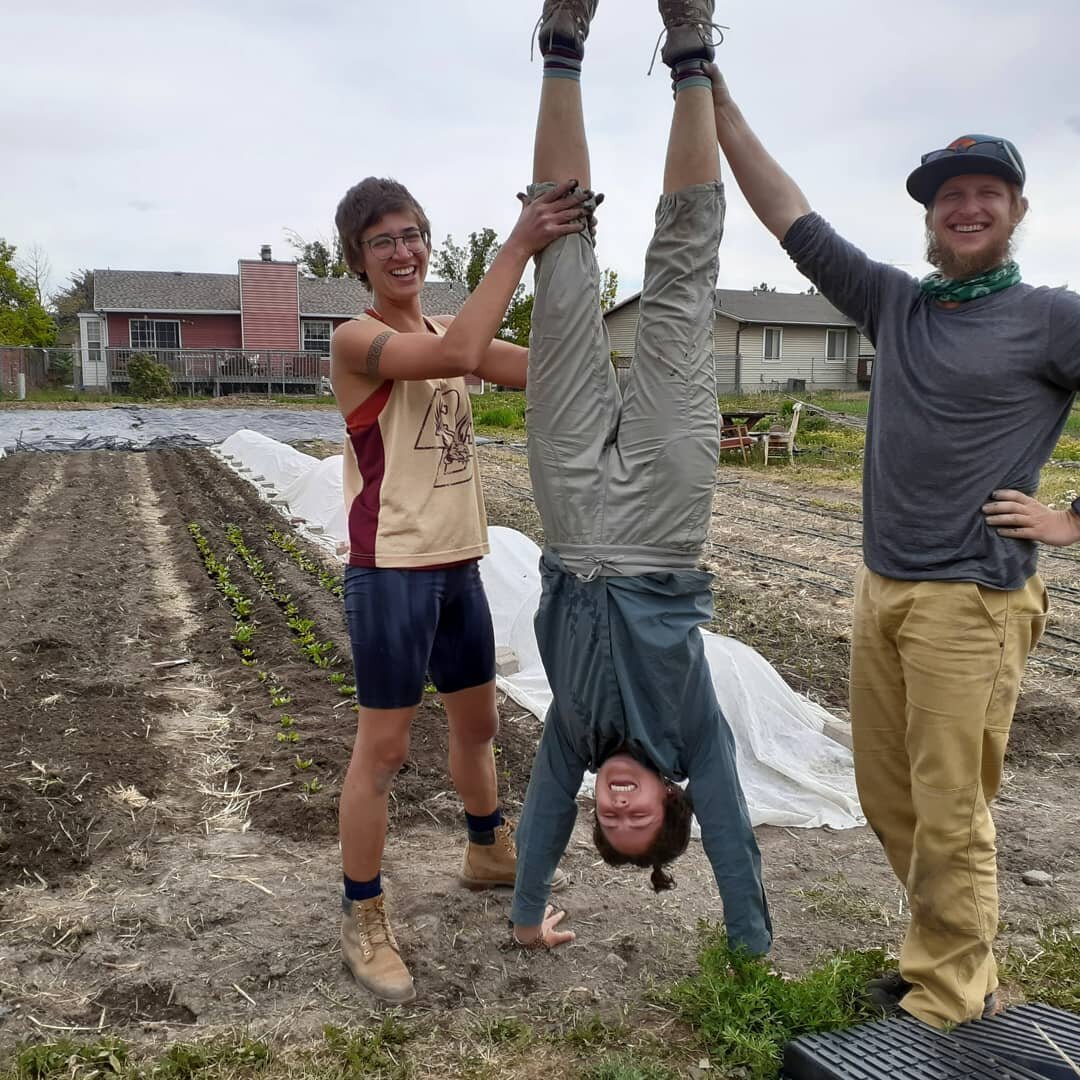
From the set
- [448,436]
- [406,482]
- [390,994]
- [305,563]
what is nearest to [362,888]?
[390,994]

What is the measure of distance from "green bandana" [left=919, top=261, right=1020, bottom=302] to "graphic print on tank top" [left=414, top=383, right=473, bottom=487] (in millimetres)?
1311

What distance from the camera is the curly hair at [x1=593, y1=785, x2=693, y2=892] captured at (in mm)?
2545

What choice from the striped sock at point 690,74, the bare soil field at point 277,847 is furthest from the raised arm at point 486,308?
the bare soil field at point 277,847

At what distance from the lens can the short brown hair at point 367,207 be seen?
2672mm

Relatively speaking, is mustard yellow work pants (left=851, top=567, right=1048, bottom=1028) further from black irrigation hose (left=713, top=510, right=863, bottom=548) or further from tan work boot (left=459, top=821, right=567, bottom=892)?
black irrigation hose (left=713, top=510, right=863, bottom=548)

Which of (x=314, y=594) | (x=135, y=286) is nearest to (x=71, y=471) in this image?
(x=314, y=594)

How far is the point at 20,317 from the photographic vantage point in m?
39.4

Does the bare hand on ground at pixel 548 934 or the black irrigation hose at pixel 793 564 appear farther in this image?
the black irrigation hose at pixel 793 564

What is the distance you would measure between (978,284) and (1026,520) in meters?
0.60

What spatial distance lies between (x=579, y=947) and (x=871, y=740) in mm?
1123

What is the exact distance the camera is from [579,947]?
3.13 meters

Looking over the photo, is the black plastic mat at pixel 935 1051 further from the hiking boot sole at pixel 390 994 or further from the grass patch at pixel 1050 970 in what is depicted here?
the hiking boot sole at pixel 390 994

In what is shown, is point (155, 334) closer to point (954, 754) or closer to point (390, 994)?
point (390, 994)

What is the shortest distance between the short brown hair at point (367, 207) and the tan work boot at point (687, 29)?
2.51 ft
